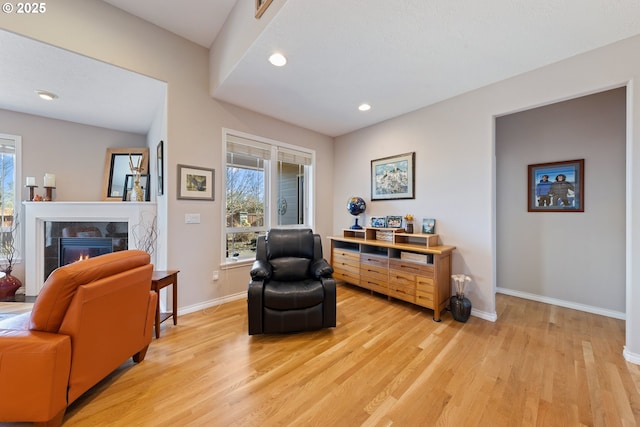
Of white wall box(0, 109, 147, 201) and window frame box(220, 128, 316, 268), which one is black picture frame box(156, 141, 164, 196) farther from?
white wall box(0, 109, 147, 201)

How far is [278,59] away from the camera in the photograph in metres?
2.16

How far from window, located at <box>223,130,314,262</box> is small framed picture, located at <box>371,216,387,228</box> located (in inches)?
43.8

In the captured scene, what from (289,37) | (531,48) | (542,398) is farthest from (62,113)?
(542,398)

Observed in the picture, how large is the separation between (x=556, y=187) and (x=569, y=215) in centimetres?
37

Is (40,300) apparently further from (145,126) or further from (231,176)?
(145,126)

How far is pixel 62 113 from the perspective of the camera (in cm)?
324

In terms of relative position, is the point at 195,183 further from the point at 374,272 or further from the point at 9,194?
the point at 9,194

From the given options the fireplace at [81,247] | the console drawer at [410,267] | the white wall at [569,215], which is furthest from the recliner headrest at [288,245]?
the white wall at [569,215]

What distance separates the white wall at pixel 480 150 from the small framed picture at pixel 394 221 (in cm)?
16

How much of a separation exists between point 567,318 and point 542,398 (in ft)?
5.61

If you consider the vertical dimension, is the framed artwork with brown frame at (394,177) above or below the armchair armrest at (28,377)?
above

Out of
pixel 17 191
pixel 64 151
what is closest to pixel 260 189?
pixel 64 151

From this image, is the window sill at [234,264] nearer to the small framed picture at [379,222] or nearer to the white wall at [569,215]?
the small framed picture at [379,222]

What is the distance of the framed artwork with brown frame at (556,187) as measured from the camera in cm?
276
